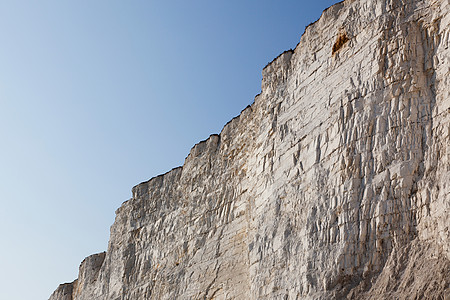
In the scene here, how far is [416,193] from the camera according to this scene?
11.0 m

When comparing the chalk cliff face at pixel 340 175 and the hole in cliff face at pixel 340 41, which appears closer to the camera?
the chalk cliff face at pixel 340 175

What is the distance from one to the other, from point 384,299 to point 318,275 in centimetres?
168

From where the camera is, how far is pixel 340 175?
40.9 feet

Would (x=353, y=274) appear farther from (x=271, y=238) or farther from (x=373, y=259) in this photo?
(x=271, y=238)

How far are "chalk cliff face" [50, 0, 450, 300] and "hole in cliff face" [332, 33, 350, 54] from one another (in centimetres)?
5

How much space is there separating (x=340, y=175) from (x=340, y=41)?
3.31 meters

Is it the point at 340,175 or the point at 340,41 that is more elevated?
the point at 340,41

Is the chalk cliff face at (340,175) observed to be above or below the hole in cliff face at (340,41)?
below

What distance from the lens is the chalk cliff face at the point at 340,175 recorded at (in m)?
10.9

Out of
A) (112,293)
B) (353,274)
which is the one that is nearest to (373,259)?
(353,274)

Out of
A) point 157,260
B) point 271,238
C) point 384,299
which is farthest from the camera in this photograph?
point 157,260

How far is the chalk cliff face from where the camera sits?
10.9m

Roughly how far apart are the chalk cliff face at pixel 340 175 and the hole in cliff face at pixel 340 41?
5cm

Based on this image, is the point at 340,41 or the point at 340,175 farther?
the point at 340,41
